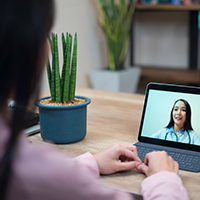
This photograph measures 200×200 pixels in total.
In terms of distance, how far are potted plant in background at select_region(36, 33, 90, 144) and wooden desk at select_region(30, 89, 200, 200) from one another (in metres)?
0.04

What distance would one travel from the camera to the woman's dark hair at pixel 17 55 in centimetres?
45

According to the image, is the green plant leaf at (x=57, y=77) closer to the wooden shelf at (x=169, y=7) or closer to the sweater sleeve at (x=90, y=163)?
the sweater sleeve at (x=90, y=163)

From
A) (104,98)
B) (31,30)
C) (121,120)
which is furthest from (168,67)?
(31,30)

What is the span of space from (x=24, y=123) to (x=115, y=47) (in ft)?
9.80

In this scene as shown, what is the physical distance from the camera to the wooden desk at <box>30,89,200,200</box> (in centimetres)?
77

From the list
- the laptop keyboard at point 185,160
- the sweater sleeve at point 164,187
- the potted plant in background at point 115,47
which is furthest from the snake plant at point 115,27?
the sweater sleeve at point 164,187

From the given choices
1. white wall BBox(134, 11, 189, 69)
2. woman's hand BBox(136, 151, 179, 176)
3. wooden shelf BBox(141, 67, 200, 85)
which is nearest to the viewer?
woman's hand BBox(136, 151, 179, 176)

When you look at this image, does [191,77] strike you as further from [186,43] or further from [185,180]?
[185,180]

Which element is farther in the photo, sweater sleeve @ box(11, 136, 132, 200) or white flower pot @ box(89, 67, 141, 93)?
white flower pot @ box(89, 67, 141, 93)

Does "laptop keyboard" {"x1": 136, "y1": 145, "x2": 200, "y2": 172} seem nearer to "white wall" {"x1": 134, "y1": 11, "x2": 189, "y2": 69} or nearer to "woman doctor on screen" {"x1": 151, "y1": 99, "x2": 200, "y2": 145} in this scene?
"woman doctor on screen" {"x1": 151, "y1": 99, "x2": 200, "y2": 145}

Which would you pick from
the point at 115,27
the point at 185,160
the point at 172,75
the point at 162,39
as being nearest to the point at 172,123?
the point at 185,160

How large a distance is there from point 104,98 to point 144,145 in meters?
0.60

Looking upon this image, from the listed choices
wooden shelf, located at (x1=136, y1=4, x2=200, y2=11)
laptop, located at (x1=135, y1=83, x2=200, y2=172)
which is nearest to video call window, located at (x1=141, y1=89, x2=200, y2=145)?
laptop, located at (x1=135, y1=83, x2=200, y2=172)

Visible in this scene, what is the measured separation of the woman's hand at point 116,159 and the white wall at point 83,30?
7.91ft
